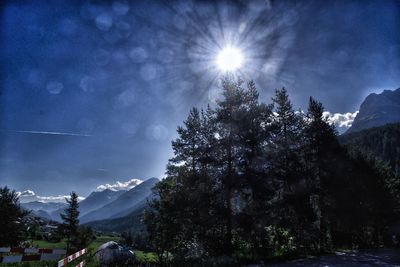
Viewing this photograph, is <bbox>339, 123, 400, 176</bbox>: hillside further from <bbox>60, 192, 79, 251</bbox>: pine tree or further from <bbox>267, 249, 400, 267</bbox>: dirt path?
<bbox>267, 249, 400, 267</bbox>: dirt path

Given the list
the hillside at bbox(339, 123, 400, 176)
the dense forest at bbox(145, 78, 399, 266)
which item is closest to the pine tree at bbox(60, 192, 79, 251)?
the dense forest at bbox(145, 78, 399, 266)

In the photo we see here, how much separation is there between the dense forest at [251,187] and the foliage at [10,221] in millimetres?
22814

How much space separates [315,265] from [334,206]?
45.2 feet

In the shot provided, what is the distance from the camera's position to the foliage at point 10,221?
3569 cm

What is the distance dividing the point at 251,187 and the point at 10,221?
103 feet

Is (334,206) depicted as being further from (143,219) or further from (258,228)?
(143,219)

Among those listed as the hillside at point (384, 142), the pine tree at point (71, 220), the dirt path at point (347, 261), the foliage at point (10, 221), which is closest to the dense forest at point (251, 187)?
the dirt path at point (347, 261)

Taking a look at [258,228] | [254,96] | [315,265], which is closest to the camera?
[315,265]

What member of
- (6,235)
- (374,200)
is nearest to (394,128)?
(374,200)

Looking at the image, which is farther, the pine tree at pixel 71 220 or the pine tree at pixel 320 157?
the pine tree at pixel 71 220

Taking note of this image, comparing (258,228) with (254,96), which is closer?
(258,228)

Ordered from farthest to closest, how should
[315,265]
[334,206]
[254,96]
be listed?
[334,206], [254,96], [315,265]

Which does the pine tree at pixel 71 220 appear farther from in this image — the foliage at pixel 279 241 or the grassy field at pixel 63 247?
the foliage at pixel 279 241

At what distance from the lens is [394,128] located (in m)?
185
